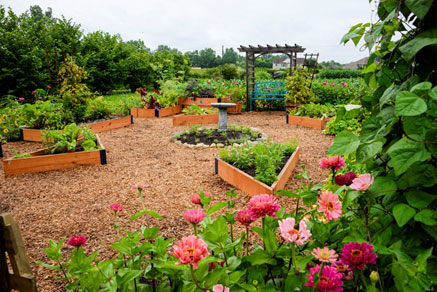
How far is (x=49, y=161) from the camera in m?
4.25

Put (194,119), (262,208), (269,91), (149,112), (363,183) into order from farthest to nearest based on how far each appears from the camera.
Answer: (269,91)
(149,112)
(194,119)
(262,208)
(363,183)

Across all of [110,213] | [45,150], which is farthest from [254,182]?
[45,150]

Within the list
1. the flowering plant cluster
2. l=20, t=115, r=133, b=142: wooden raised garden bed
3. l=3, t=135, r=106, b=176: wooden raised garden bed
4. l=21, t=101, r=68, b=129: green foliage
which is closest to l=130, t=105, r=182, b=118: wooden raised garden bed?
l=20, t=115, r=133, b=142: wooden raised garden bed

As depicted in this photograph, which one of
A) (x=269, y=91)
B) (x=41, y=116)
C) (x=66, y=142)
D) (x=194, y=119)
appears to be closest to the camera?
(x=66, y=142)

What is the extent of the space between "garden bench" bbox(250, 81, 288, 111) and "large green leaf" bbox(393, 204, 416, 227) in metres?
8.88

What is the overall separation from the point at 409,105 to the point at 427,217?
319mm

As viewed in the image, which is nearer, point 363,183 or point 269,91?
point 363,183

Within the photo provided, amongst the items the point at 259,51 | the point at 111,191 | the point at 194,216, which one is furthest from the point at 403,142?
the point at 259,51

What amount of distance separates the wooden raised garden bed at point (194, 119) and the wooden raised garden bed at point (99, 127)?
4.47 ft

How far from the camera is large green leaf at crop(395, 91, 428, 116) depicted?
71 centimetres

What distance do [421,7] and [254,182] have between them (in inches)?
106

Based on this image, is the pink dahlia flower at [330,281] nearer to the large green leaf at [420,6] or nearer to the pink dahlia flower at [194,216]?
the pink dahlia flower at [194,216]

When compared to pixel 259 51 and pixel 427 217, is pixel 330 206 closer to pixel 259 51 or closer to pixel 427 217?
pixel 427 217

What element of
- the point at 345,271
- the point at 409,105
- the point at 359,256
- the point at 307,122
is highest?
the point at 409,105
